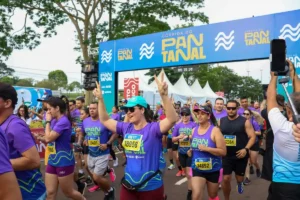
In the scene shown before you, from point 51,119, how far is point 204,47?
8.64 meters

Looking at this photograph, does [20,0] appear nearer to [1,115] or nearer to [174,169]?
[174,169]

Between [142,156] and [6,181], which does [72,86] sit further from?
[6,181]

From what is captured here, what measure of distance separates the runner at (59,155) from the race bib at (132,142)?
63.0 inches

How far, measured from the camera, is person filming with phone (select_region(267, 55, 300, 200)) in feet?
10.5

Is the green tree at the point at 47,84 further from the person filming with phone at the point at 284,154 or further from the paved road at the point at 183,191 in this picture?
the person filming with phone at the point at 284,154

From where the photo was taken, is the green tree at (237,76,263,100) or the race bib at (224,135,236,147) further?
the green tree at (237,76,263,100)

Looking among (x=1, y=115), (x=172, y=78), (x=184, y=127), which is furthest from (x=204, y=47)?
(x=172, y=78)

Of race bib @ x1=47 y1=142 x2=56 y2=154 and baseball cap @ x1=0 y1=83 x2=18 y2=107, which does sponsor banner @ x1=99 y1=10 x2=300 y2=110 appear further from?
baseball cap @ x1=0 y1=83 x2=18 y2=107

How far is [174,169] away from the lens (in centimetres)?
1069

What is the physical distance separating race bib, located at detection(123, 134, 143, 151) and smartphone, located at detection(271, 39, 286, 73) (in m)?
1.66

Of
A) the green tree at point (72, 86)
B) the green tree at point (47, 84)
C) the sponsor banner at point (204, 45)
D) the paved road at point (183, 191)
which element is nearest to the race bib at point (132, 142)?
the paved road at point (183, 191)

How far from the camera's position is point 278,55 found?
3.14 metres

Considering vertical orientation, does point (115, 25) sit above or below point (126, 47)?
above

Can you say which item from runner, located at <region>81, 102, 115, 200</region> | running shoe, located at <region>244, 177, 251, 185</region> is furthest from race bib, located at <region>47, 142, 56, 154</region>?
running shoe, located at <region>244, 177, 251, 185</region>
